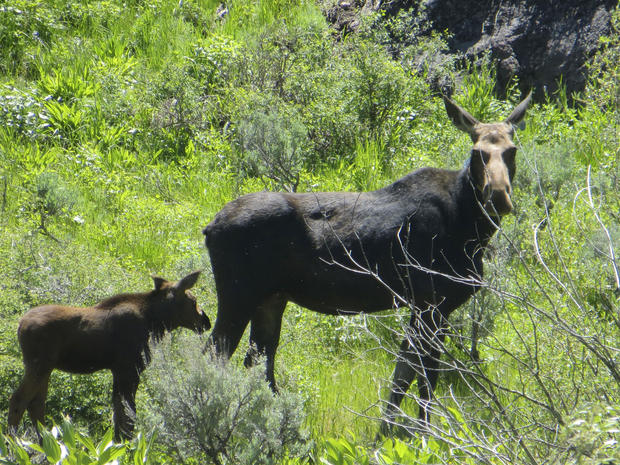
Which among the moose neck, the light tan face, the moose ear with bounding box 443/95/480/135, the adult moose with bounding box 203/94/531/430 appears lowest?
the adult moose with bounding box 203/94/531/430

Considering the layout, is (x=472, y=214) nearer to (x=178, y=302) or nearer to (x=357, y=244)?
(x=357, y=244)

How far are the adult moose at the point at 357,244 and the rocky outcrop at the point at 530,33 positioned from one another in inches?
256

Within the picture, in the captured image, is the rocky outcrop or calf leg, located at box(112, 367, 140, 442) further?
the rocky outcrop

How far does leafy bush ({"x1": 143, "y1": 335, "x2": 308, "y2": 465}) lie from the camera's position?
5617mm

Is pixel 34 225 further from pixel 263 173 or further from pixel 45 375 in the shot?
pixel 45 375

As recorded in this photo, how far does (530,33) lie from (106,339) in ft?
29.8

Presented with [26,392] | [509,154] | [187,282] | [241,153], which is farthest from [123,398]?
[241,153]

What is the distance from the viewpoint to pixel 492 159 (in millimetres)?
6488

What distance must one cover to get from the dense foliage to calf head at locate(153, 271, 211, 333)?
656mm

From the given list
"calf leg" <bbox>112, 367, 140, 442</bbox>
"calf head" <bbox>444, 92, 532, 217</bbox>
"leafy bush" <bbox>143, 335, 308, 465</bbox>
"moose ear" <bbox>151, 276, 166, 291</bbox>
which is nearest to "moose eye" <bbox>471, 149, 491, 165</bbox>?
"calf head" <bbox>444, 92, 532, 217</bbox>

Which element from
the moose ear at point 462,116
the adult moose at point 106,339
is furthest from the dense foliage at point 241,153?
the moose ear at point 462,116

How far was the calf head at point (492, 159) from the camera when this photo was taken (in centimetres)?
625

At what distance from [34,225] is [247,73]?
473 centimetres

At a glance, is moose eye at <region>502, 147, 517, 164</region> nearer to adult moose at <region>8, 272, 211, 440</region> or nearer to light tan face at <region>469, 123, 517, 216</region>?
light tan face at <region>469, 123, 517, 216</region>
